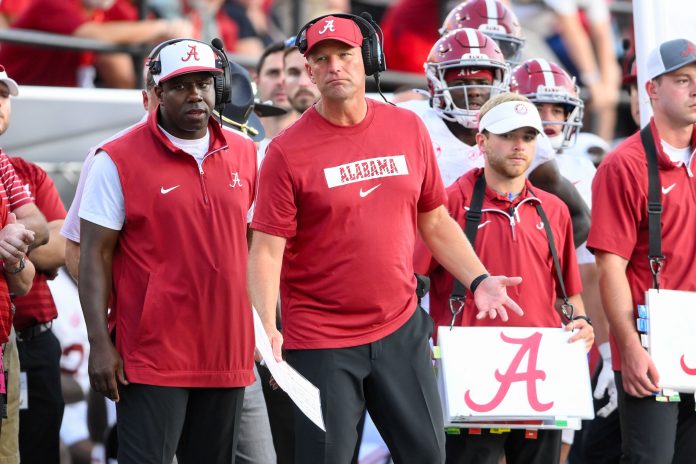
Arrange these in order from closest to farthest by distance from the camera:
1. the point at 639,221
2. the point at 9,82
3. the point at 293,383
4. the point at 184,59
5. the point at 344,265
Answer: the point at 293,383, the point at 344,265, the point at 184,59, the point at 9,82, the point at 639,221

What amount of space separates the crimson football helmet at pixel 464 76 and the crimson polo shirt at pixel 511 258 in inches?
23.5

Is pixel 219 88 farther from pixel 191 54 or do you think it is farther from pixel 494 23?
pixel 494 23

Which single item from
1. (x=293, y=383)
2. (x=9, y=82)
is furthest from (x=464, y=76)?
(x=293, y=383)

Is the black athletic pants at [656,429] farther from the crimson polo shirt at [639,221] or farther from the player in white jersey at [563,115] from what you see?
the player in white jersey at [563,115]

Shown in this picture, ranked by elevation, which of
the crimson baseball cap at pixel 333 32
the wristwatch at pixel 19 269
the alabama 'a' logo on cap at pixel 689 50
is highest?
the alabama 'a' logo on cap at pixel 689 50

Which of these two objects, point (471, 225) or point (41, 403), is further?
point (41, 403)

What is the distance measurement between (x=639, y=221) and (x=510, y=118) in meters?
0.70

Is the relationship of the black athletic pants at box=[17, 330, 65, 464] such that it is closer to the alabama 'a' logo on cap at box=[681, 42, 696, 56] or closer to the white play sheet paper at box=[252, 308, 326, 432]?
the white play sheet paper at box=[252, 308, 326, 432]

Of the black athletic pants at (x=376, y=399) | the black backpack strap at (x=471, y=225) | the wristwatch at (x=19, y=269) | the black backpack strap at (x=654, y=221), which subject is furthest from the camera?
the black backpack strap at (x=654, y=221)

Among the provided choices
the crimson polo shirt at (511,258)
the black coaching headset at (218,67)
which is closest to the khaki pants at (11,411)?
the black coaching headset at (218,67)

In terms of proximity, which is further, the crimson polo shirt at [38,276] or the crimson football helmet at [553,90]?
the crimson football helmet at [553,90]

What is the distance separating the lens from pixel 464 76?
6.66 metres

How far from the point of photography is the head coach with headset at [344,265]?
4.98m

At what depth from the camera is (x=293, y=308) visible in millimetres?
5078
